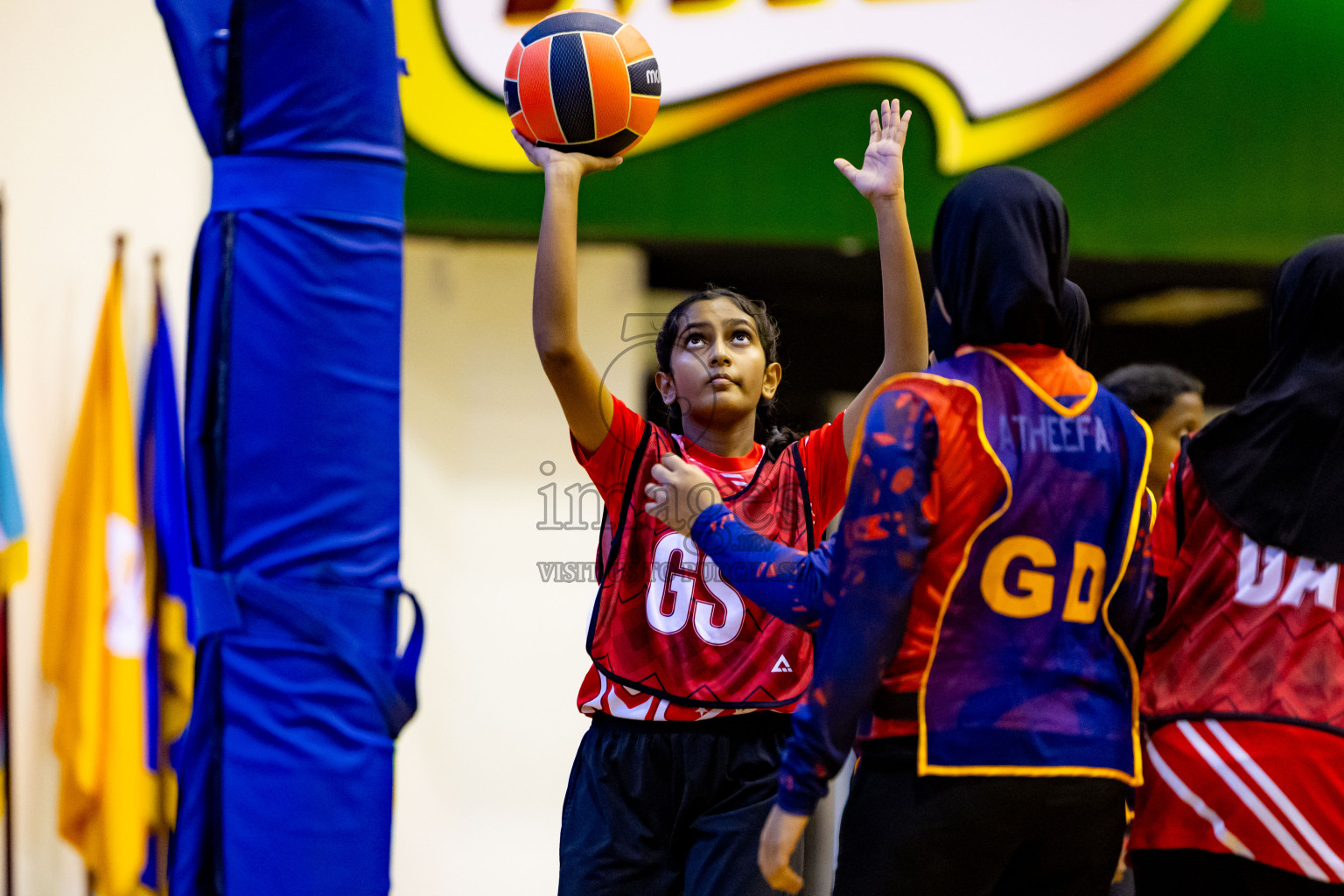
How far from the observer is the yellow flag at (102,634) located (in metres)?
4.25

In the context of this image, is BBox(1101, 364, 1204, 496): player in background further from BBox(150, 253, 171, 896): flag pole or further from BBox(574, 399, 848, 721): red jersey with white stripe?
BBox(150, 253, 171, 896): flag pole

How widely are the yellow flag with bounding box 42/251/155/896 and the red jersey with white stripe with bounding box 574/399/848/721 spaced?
248cm

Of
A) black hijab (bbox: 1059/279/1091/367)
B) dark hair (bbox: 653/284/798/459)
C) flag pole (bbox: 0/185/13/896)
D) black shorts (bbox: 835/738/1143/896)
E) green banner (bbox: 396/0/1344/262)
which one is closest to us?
black shorts (bbox: 835/738/1143/896)

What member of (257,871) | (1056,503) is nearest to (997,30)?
(1056,503)

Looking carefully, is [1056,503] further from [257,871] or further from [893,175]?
[257,871]

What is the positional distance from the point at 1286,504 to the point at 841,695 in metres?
0.93

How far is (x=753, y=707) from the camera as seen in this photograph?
8.02 ft

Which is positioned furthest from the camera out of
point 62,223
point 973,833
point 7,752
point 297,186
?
point 62,223

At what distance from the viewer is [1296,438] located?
2105 millimetres

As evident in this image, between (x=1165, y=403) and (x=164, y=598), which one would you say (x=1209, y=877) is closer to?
(x=1165, y=403)

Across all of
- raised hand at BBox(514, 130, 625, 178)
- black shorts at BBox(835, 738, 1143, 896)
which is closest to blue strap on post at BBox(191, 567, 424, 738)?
black shorts at BBox(835, 738, 1143, 896)

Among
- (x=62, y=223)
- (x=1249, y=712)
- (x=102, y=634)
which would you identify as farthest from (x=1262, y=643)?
(x=62, y=223)

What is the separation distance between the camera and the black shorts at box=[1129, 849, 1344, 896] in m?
1.98

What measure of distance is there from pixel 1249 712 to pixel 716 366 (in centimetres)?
127
